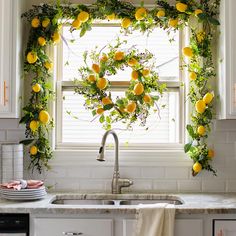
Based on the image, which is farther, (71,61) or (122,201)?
(71,61)

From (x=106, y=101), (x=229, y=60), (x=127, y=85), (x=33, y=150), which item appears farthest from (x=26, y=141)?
(x=229, y=60)

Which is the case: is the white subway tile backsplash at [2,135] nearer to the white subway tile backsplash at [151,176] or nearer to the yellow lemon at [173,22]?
the white subway tile backsplash at [151,176]

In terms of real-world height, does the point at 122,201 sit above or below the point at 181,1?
below

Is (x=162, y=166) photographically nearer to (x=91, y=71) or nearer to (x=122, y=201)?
(x=122, y=201)

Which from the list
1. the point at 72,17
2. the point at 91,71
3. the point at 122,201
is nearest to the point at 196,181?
the point at 122,201

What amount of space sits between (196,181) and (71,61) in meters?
1.31

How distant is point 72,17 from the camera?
3482mm

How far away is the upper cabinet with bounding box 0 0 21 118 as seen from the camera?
3180 millimetres

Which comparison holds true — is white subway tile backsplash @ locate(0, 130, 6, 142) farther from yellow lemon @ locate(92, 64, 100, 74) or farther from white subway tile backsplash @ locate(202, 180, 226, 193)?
white subway tile backsplash @ locate(202, 180, 226, 193)

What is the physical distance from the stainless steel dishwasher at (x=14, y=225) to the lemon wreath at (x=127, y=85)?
1009 millimetres

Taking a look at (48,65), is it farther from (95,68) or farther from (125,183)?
(125,183)

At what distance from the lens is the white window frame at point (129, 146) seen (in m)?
3.52

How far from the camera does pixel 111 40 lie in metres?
3.60

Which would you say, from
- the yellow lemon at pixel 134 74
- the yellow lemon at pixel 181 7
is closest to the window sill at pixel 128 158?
the yellow lemon at pixel 134 74
